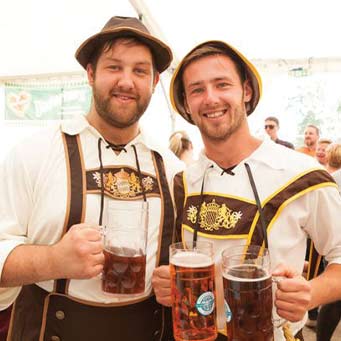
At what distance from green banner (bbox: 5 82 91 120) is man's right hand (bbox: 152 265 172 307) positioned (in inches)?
115

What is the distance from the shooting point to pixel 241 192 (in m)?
1.29

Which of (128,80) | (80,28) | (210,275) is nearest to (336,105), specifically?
(80,28)

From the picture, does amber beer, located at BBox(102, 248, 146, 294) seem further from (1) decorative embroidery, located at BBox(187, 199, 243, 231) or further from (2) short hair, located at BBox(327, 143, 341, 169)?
(2) short hair, located at BBox(327, 143, 341, 169)

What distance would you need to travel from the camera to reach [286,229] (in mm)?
1250

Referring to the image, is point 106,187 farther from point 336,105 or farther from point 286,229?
point 336,105

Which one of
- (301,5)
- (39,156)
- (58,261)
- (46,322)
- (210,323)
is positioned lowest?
(46,322)

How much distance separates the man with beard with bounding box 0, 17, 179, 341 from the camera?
1.28m

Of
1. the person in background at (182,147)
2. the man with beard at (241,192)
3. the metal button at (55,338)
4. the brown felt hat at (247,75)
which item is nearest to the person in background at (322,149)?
the person in background at (182,147)

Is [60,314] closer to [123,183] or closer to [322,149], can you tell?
[123,183]

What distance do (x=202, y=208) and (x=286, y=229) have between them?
0.27 meters

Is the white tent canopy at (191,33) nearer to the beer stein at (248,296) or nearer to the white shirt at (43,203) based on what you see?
the white shirt at (43,203)

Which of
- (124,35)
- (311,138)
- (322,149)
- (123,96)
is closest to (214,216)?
(123,96)

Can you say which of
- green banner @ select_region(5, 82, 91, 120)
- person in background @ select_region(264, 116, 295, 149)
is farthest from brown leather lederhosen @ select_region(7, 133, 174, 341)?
person in background @ select_region(264, 116, 295, 149)

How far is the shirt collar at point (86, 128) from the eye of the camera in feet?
4.71
